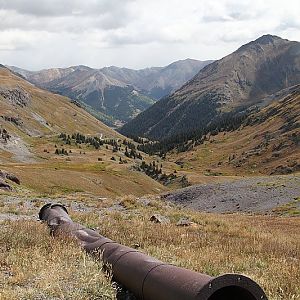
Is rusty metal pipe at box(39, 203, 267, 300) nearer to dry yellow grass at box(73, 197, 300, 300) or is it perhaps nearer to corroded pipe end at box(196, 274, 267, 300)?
corroded pipe end at box(196, 274, 267, 300)

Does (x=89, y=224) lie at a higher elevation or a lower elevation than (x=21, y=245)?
lower

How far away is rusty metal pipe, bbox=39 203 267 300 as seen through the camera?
5094 mm

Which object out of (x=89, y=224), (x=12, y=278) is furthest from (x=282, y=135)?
(x=12, y=278)

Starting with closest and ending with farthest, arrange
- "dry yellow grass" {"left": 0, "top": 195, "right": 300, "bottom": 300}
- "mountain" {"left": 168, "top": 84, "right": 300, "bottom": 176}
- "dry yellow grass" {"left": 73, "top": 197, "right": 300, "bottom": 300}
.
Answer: "dry yellow grass" {"left": 0, "top": 195, "right": 300, "bottom": 300} → "dry yellow grass" {"left": 73, "top": 197, "right": 300, "bottom": 300} → "mountain" {"left": 168, "top": 84, "right": 300, "bottom": 176}


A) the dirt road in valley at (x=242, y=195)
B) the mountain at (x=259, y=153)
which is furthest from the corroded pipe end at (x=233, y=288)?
the mountain at (x=259, y=153)

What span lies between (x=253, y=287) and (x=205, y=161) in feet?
552

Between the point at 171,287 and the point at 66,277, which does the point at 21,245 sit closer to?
the point at 66,277

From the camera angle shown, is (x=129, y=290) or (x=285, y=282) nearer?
(x=129, y=290)

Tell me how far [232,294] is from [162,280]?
4.14ft

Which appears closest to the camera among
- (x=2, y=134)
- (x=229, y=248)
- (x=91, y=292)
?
(x=91, y=292)

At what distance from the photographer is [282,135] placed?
145500mm

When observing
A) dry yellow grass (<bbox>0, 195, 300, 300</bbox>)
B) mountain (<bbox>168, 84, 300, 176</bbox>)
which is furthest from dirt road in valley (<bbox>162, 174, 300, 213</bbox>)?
mountain (<bbox>168, 84, 300, 176</bbox>)

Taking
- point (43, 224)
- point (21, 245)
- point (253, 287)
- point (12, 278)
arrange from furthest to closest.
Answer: point (43, 224) → point (21, 245) → point (12, 278) → point (253, 287)

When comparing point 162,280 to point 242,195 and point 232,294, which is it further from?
point 242,195
